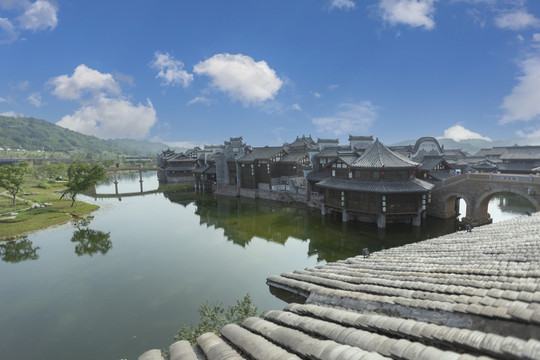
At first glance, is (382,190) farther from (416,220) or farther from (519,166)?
(519,166)

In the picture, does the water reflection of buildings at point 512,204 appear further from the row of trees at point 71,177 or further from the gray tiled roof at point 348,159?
the row of trees at point 71,177

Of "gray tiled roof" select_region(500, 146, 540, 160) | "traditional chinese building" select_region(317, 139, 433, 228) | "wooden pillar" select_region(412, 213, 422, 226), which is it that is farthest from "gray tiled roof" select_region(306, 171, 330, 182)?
"gray tiled roof" select_region(500, 146, 540, 160)

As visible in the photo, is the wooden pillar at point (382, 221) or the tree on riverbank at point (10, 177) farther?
the tree on riverbank at point (10, 177)

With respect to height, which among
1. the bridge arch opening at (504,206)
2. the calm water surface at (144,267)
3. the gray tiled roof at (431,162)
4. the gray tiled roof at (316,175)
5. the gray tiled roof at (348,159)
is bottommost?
the calm water surface at (144,267)

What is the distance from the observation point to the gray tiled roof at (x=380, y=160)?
2815 cm

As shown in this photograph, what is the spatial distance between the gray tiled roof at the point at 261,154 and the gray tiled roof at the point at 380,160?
19.9m

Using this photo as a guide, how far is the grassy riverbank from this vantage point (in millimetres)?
30484

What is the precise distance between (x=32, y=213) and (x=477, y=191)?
5315 centimetres

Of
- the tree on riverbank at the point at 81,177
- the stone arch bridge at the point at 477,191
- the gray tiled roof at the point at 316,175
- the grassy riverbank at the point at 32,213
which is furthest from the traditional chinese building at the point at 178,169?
the stone arch bridge at the point at 477,191

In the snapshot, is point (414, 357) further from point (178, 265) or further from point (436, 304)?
point (178, 265)

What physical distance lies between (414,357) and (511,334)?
4.32 ft

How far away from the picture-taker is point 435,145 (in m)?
45.2

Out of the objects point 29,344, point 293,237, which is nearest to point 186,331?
point 29,344

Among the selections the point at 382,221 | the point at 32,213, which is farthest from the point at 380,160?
the point at 32,213
